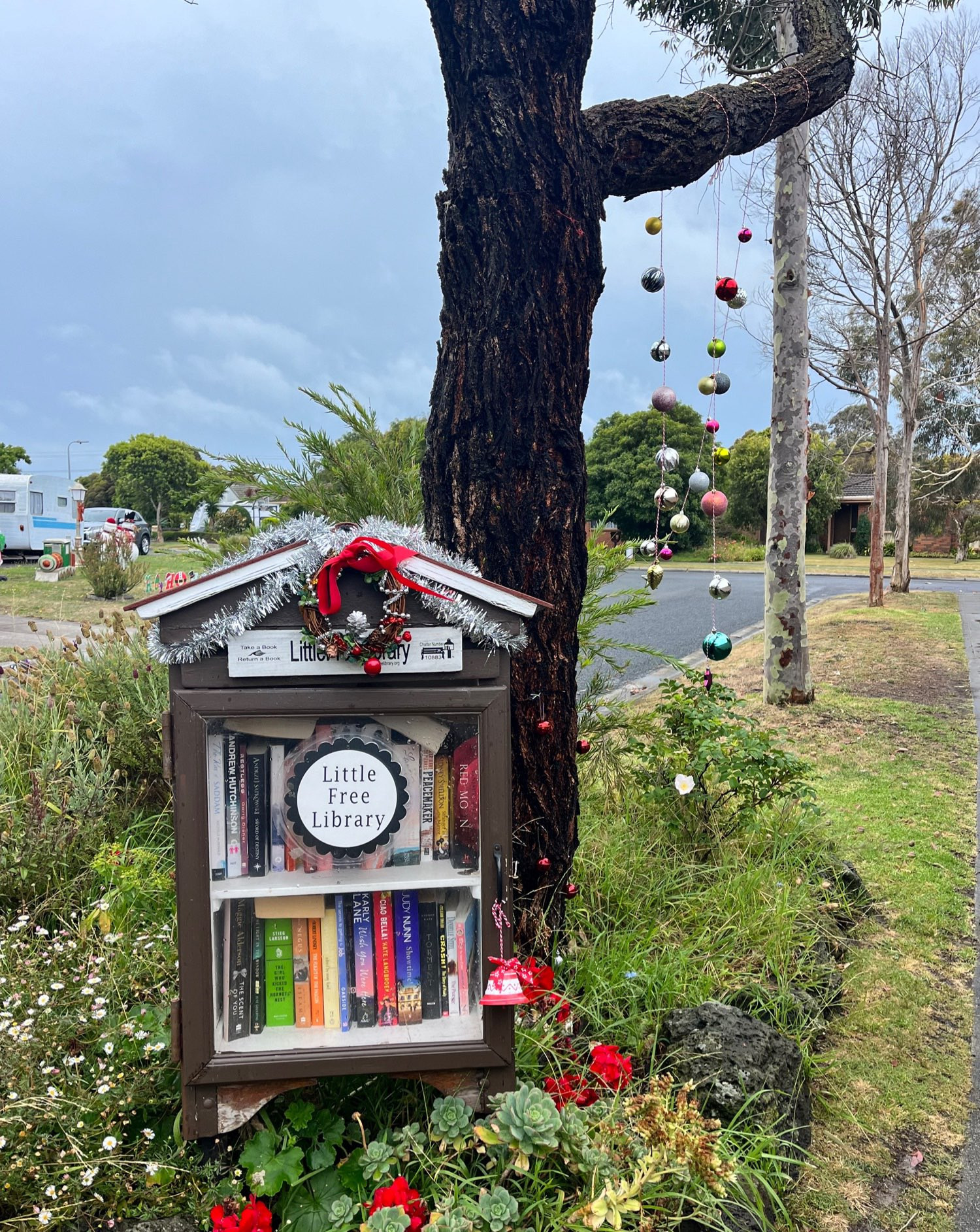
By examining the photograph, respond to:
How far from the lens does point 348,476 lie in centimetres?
473

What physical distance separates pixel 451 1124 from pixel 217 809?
972mm

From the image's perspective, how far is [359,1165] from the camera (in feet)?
6.47

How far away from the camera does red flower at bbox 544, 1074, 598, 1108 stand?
2.19 m

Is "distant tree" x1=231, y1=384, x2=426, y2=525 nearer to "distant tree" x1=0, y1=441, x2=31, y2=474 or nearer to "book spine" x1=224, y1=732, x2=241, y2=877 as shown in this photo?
"book spine" x1=224, y1=732, x2=241, y2=877

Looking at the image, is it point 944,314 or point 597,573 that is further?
point 944,314

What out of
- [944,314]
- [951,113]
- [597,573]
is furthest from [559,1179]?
[944,314]

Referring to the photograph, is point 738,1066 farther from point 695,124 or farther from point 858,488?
point 858,488

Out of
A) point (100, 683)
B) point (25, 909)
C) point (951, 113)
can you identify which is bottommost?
point (25, 909)

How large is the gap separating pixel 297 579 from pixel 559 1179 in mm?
1613

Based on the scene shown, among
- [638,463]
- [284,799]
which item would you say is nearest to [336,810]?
[284,799]

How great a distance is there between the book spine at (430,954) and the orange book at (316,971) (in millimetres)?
265

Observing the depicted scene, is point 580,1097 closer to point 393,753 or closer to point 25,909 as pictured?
point 393,753

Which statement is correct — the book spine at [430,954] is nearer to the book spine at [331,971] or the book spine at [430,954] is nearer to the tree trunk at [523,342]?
the book spine at [331,971]

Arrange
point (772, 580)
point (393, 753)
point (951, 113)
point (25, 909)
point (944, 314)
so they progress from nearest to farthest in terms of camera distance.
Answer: point (393, 753), point (25, 909), point (772, 580), point (951, 113), point (944, 314)
